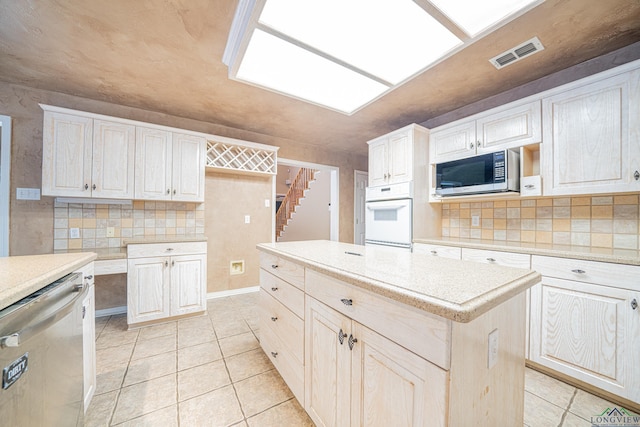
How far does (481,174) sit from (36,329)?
2.92 metres

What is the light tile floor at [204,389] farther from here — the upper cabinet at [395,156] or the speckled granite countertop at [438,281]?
the upper cabinet at [395,156]

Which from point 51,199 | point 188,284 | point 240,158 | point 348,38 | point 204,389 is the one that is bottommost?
point 204,389

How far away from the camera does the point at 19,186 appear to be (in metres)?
2.35

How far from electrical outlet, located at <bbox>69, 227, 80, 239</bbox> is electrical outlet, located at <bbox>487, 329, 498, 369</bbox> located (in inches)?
141

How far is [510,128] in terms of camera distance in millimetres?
2148

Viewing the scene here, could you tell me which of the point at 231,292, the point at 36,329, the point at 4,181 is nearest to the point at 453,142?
the point at 36,329

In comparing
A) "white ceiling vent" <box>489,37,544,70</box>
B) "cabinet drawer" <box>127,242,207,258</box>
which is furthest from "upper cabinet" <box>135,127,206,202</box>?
"white ceiling vent" <box>489,37,544,70</box>

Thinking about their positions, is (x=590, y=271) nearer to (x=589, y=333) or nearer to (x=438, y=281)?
(x=589, y=333)

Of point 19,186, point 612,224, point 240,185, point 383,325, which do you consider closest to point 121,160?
point 19,186

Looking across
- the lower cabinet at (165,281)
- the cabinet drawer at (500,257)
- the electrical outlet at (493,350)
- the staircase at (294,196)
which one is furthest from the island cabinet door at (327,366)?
the staircase at (294,196)

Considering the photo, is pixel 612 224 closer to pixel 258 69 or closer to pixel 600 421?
pixel 600 421

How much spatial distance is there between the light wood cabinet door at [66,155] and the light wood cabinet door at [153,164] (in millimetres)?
392

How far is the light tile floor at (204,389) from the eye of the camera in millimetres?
1320

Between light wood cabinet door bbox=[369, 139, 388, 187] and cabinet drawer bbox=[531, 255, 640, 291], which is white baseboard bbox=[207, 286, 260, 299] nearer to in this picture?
light wood cabinet door bbox=[369, 139, 388, 187]
